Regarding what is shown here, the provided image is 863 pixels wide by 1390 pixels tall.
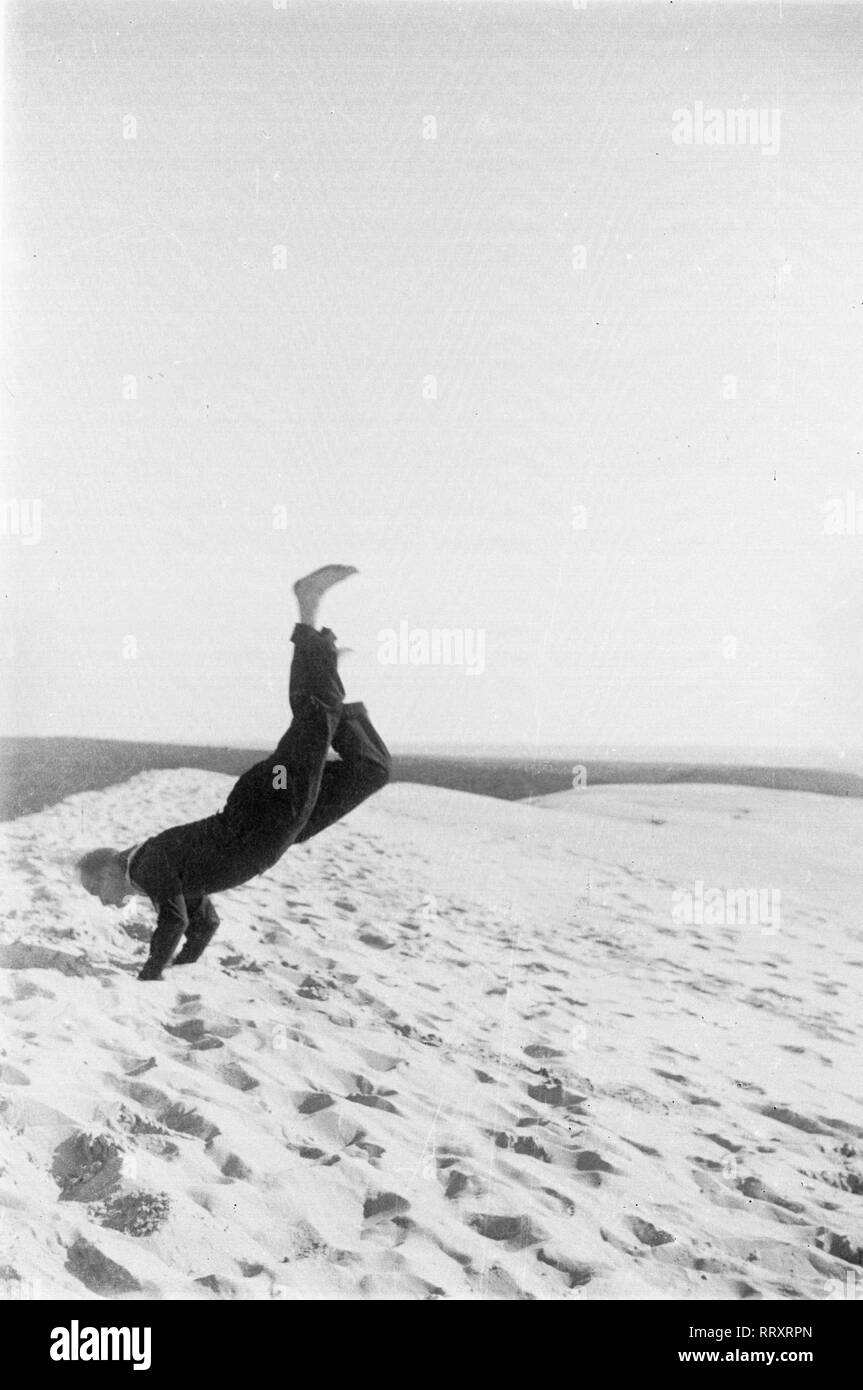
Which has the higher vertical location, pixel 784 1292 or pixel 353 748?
pixel 353 748

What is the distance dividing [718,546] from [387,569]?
2.47ft

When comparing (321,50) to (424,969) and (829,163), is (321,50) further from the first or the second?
(424,969)

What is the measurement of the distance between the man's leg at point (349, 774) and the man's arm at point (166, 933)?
11.9 inches

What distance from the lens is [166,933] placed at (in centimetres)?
226

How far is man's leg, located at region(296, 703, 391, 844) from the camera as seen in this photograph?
90.5 inches

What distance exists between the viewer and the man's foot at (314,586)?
7.61 feet

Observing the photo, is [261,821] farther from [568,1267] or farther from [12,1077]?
[568,1267]

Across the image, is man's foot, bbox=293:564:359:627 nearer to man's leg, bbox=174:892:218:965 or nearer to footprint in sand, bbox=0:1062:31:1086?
man's leg, bbox=174:892:218:965

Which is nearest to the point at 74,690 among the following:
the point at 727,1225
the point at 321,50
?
the point at 321,50

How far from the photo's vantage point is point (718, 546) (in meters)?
2.35

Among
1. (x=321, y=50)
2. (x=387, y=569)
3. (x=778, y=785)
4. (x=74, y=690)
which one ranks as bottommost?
(x=778, y=785)
